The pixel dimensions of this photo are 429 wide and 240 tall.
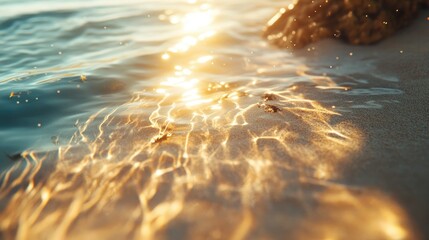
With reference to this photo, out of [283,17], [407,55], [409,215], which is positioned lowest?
[409,215]

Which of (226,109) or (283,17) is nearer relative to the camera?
(226,109)

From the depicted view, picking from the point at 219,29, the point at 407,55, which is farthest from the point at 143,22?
the point at 407,55

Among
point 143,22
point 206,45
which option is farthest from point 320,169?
point 143,22

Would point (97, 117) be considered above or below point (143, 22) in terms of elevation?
below

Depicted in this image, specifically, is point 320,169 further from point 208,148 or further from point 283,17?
point 283,17

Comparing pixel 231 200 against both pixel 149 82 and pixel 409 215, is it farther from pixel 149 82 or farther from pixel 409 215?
pixel 149 82

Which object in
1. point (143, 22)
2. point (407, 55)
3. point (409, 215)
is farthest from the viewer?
point (143, 22)

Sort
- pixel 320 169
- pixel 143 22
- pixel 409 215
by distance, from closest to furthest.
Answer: pixel 409 215, pixel 320 169, pixel 143 22
